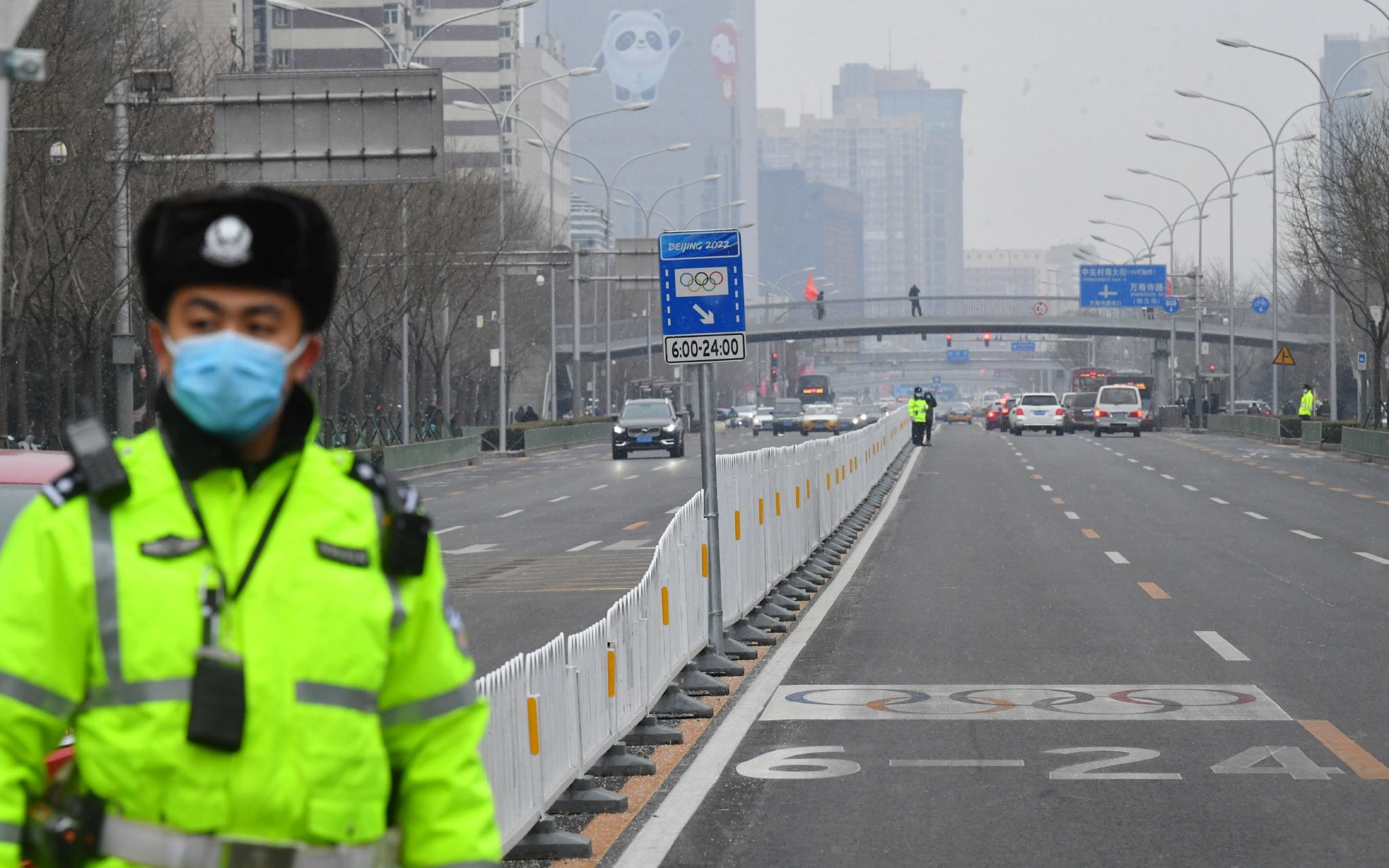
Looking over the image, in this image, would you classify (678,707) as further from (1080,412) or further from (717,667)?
(1080,412)

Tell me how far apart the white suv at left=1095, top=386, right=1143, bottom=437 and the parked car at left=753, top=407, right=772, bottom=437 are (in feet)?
60.7

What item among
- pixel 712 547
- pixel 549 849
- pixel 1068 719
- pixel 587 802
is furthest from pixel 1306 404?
pixel 549 849

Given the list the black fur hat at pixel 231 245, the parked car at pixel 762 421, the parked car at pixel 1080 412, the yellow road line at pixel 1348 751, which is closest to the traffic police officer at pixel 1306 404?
the parked car at pixel 1080 412

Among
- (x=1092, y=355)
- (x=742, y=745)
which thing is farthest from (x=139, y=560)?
(x=1092, y=355)

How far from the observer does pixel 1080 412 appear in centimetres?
8319

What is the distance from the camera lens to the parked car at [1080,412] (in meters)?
82.6

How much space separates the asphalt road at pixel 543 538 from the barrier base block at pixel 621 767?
1.34 m

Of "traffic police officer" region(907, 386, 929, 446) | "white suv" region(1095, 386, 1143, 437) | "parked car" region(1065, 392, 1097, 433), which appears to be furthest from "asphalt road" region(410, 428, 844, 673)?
"parked car" region(1065, 392, 1097, 433)

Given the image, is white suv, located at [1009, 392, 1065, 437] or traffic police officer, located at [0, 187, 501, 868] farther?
white suv, located at [1009, 392, 1065, 437]

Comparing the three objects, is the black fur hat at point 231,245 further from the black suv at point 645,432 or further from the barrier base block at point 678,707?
the black suv at point 645,432

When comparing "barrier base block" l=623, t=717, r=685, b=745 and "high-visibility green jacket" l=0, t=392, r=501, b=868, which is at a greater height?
"high-visibility green jacket" l=0, t=392, r=501, b=868

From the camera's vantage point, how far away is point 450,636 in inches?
115

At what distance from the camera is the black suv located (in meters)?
54.7

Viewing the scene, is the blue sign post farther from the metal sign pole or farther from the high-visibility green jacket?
the high-visibility green jacket
